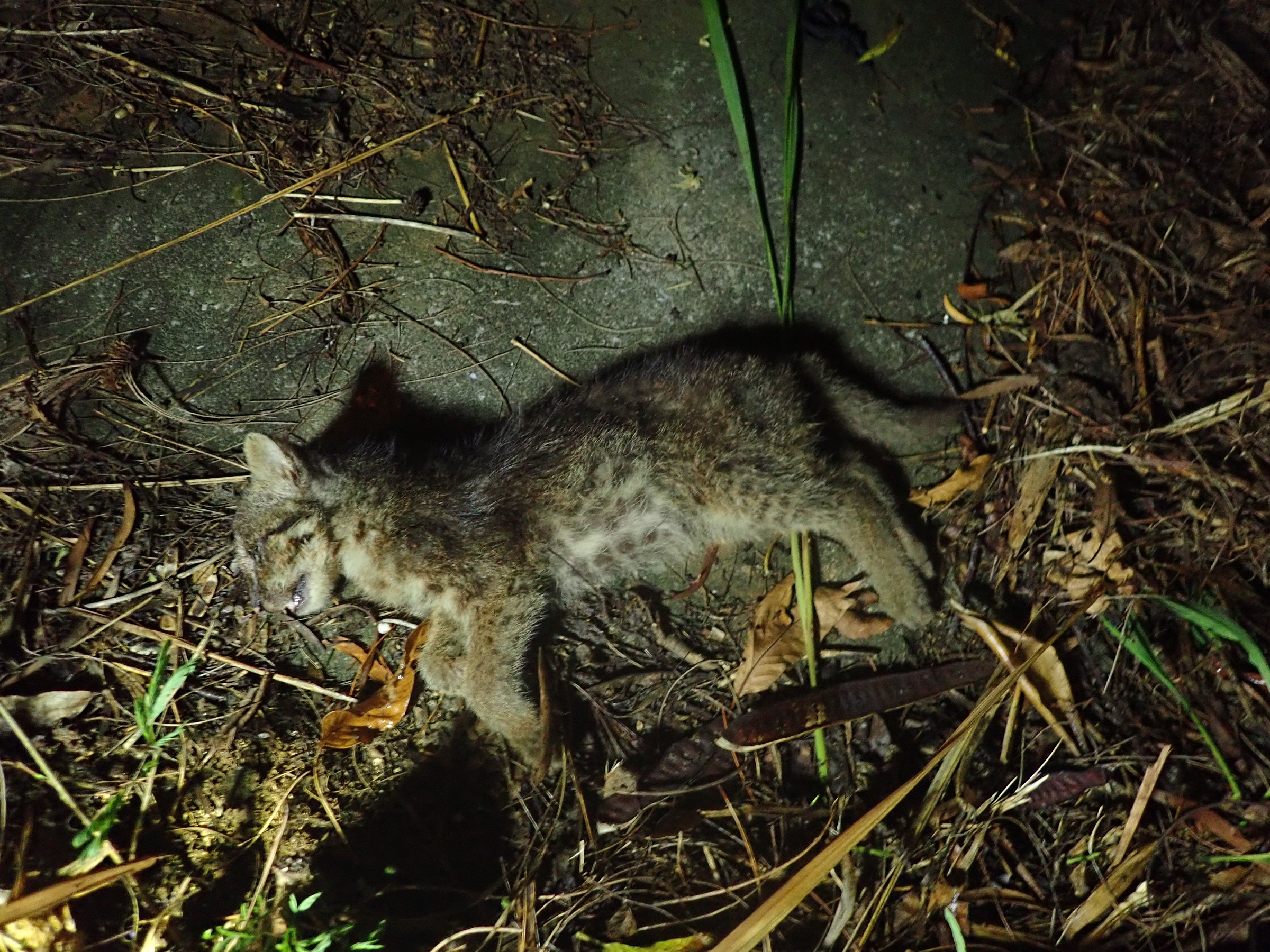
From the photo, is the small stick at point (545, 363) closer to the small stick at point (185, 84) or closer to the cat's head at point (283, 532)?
the cat's head at point (283, 532)

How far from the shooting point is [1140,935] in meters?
3.22

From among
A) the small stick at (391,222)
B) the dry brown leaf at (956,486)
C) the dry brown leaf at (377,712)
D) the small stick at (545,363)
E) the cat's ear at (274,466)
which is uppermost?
the small stick at (391,222)

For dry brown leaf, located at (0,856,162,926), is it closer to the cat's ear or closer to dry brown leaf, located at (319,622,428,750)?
dry brown leaf, located at (319,622,428,750)

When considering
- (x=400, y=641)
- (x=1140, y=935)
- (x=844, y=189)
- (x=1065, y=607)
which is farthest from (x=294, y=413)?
(x=1140, y=935)

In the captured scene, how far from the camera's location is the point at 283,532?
3.57m

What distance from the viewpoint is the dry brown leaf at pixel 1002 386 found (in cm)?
392

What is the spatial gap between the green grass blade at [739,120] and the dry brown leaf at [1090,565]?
5.99 ft

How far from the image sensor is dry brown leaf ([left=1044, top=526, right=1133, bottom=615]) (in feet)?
11.8

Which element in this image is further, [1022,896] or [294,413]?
[294,413]

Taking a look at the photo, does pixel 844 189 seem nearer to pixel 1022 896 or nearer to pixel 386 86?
pixel 386 86

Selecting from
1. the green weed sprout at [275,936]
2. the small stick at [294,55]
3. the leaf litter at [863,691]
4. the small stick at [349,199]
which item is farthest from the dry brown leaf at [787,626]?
the small stick at [294,55]

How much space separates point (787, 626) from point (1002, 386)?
1.69 meters

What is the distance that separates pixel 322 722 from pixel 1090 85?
17.2ft

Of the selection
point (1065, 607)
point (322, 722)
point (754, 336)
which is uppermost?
point (754, 336)
